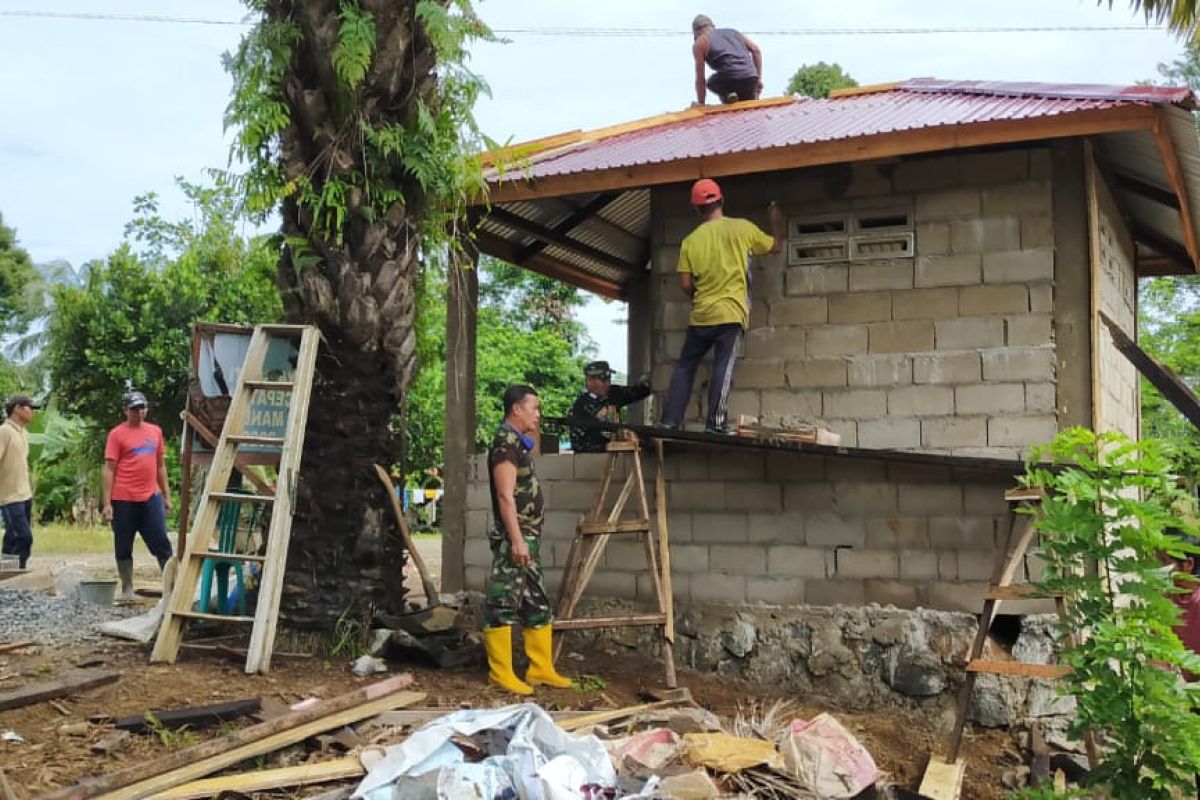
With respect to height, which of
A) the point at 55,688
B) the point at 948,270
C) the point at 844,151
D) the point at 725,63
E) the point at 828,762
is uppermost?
the point at 725,63

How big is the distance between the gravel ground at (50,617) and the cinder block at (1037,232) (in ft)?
22.5

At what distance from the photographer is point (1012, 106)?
7.12 meters

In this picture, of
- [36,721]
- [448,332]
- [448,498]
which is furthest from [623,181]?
[36,721]

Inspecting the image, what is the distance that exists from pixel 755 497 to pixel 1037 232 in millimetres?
2633

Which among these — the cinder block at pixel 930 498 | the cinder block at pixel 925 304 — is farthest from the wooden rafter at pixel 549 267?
the cinder block at pixel 930 498

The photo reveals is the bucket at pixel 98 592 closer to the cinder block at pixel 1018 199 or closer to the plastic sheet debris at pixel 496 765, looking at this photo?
the plastic sheet debris at pixel 496 765

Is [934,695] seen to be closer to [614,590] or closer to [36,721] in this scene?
[614,590]

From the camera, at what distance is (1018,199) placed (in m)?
7.30

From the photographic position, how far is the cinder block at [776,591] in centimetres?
771

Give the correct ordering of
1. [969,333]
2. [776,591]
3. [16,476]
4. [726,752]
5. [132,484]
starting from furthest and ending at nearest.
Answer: [16,476] → [132,484] → [776,591] → [969,333] → [726,752]

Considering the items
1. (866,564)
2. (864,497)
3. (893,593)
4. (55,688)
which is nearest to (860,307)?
(864,497)

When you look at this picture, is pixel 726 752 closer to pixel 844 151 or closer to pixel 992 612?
pixel 992 612

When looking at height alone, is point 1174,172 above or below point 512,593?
above

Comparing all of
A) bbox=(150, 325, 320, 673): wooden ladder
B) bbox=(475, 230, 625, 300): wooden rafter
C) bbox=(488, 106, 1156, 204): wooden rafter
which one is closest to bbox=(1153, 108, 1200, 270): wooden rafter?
bbox=(488, 106, 1156, 204): wooden rafter
